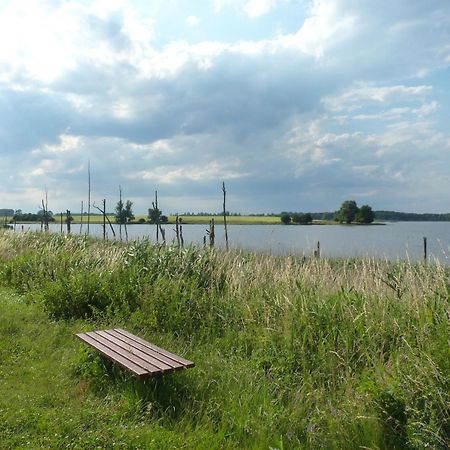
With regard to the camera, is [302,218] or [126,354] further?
[302,218]

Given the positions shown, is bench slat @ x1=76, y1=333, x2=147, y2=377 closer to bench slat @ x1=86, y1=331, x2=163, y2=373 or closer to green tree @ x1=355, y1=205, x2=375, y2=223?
bench slat @ x1=86, y1=331, x2=163, y2=373

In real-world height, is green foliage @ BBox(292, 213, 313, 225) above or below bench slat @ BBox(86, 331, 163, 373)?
above

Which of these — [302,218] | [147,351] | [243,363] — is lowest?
[243,363]

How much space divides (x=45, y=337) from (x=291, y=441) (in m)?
3.68

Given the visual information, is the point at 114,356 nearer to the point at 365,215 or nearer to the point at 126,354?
the point at 126,354

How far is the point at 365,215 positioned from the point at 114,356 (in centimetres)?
4838

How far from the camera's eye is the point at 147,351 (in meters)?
4.32

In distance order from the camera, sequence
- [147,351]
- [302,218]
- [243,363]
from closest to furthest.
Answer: [147,351], [243,363], [302,218]

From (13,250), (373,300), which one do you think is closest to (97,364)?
(373,300)

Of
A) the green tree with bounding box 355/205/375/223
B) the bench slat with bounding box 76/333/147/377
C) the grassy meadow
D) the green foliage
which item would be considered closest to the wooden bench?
the bench slat with bounding box 76/333/147/377

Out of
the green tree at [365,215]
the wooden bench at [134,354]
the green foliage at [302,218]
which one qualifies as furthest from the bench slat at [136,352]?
the green foliage at [302,218]

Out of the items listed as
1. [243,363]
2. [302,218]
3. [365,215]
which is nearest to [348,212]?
[365,215]

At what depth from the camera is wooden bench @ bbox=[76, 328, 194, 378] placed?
12.3ft

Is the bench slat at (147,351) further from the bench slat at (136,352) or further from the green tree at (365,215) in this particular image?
the green tree at (365,215)
